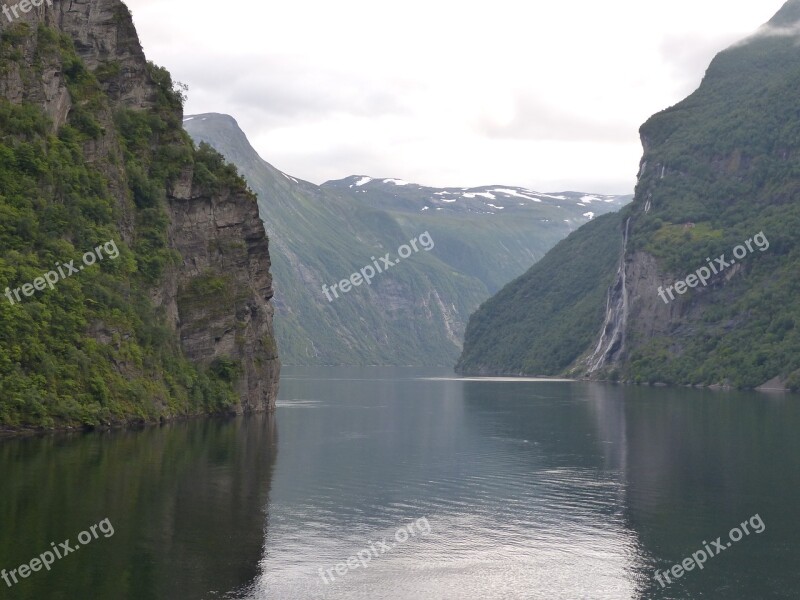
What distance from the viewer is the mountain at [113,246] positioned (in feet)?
311

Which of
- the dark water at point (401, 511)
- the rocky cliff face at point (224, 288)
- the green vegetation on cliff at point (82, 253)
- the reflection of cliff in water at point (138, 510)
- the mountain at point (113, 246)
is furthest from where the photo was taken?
the rocky cliff face at point (224, 288)

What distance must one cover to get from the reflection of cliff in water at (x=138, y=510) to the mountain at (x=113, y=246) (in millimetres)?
9087

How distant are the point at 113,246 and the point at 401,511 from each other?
188 feet

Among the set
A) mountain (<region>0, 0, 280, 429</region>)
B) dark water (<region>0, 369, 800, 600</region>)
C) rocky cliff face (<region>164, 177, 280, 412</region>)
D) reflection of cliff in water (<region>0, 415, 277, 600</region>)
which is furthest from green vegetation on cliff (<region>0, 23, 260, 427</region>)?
reflection of cliff in water (<region>0, 415, 277, 600</region>)

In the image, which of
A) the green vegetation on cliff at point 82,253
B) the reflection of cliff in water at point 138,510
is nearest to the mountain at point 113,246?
the green vegetation on cliff at point 82,253

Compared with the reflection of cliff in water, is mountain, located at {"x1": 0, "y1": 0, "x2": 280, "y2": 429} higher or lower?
higher

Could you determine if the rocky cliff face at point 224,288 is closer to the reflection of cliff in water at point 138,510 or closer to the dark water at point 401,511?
the dark water at point 401,511

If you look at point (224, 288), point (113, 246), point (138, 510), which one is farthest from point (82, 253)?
point (138, 510)

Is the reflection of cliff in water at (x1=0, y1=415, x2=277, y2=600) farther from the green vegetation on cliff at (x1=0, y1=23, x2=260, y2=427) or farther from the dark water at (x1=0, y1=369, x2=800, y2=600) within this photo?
the green vegetation on cliff at (x1=0, y1=23, x2=260, y2=427)

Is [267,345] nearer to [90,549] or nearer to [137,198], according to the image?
[137,198]

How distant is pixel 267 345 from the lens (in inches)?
5221

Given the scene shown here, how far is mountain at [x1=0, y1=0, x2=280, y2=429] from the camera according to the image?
311ft

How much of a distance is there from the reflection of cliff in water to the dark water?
16cm

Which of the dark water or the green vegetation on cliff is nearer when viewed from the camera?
the dark water
